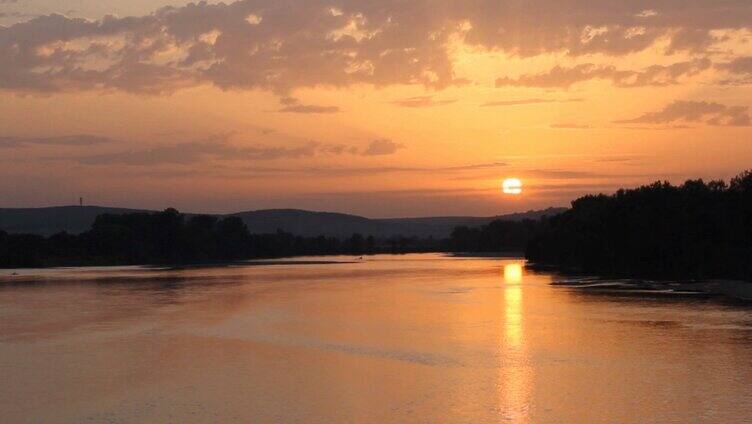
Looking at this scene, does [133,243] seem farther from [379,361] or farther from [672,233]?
[379,361]

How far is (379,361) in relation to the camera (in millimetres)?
34250

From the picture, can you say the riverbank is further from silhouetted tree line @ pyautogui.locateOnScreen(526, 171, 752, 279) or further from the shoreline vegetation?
silhouetted tree line @ pyautogui.locateOnScreen(526, 171, 752, 279)

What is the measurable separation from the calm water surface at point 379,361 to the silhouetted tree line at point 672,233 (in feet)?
84.4

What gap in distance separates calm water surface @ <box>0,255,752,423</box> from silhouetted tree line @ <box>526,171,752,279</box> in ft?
84.4

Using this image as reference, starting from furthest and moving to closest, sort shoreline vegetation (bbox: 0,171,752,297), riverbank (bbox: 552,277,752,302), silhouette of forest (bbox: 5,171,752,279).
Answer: silhouette of forest (bbox: 5,171,752,279) → shoreline vegetation (bbox: 0,171,752,297) → riverbank (bbox: 552,277,752,302)

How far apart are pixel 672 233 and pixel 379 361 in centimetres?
6575

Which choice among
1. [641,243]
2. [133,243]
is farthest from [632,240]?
[133,243]

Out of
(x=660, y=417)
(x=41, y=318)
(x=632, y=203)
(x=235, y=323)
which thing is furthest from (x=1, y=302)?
(x=632, y=203)

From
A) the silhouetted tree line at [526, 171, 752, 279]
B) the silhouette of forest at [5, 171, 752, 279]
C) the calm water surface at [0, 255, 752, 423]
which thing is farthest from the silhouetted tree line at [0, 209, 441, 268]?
the calm water surface at [0, 255, 752, 423]

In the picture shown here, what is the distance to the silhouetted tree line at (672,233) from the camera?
8475 cm

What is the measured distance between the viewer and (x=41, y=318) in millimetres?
52125

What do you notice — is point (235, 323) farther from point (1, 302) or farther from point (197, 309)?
point (1, 302)

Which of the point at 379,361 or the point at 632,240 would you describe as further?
the point at 632,240

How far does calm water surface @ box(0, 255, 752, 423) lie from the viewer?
25.4m
